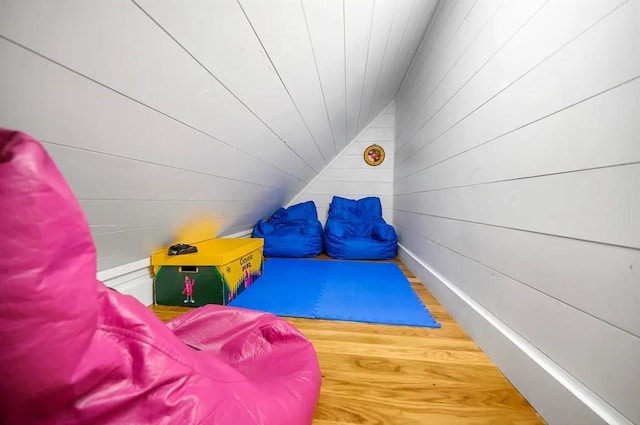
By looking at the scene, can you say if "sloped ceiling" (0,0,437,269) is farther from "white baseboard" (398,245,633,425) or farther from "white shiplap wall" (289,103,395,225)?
"white shiplap wall" (289,103,395,225)

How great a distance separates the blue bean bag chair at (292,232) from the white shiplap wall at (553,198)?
6.12 feet

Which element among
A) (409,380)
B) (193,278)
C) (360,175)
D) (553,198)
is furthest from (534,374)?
(360,175)

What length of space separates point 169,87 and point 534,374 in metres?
1.53

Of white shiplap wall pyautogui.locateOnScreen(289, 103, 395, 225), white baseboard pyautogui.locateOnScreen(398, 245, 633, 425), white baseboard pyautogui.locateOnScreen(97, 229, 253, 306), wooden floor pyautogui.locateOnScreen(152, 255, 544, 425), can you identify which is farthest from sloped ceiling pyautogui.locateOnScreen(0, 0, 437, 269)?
white shiplap wall pyautogui.locateOnScreen(289, 103, 395, 225)

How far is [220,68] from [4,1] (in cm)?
50

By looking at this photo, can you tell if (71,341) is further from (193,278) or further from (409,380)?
(193,278)

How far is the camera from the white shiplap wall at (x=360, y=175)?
12.3ft

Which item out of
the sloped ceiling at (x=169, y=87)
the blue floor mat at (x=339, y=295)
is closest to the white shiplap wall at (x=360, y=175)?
the blue floor mat at (x=339, y=295)

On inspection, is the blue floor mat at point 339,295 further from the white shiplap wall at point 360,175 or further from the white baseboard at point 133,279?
the white shiplap wall at point 360,175

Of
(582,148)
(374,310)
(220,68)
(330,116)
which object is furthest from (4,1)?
(330,116)

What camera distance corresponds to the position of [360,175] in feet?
12.5

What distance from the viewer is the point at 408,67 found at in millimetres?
2771

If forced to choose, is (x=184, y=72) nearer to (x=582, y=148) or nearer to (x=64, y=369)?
(x=64, y=369)

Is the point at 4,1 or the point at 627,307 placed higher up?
the point at 4,1
